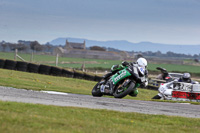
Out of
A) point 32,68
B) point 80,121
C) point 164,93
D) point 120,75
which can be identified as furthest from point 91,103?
point 32,68

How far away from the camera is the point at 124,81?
12.5m

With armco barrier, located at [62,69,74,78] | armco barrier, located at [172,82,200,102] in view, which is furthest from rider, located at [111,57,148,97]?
armco barrier, located at [62,69,74,78]

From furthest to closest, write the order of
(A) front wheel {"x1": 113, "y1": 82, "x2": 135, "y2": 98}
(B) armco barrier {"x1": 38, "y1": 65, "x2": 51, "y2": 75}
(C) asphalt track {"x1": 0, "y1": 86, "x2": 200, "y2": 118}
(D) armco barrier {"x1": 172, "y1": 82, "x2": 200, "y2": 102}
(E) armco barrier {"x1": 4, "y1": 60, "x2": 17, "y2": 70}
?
(E) armco barrier {"x1": 4, "y1": 60, "x2": 17, "y2": 70} → (B) armco barrier {"x1": 38, "y1": 65, "x2": 51, "y2": 75} → (D) armco barrier {"x1": 172, "y1": 82, "x2": 200, "y2": 102} → (A) front wheel {"x1": 113, "y1": 82, "x2": 135, "y2": 98} → (C) asphalt track {"x1": 0, "y1": 86, "x2": 200, "y2": 118}

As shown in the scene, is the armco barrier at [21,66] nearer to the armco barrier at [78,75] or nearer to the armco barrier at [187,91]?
the armco barrier at [78,75]

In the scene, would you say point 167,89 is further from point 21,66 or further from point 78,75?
point 21,66

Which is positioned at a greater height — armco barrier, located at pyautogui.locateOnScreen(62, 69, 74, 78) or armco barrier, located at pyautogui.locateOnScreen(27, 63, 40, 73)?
armco barrier, located at pyautogui.locateOnScreen(27, 63, 40, 73)

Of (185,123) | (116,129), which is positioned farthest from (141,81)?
(116,129)

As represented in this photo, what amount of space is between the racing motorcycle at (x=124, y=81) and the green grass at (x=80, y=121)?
11.4 feet

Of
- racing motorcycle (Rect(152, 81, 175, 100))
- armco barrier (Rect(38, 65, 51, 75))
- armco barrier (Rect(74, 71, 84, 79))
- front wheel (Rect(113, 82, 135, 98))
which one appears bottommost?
racing motorcycle (Rect(152, 81, 175, 100))

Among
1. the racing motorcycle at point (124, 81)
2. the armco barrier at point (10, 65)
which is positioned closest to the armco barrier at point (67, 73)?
the armco barrier at point (10, 65)

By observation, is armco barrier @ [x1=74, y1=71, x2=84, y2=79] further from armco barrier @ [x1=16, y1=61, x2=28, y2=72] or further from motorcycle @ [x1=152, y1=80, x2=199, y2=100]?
motorcycle @ [x1=152, y1=80, x2=199, y2=100]

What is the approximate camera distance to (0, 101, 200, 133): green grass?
19.5 ft

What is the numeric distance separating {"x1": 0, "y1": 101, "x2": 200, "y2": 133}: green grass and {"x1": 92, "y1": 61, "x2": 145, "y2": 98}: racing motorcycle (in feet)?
11.4

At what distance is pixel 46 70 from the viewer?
26.3 meters
